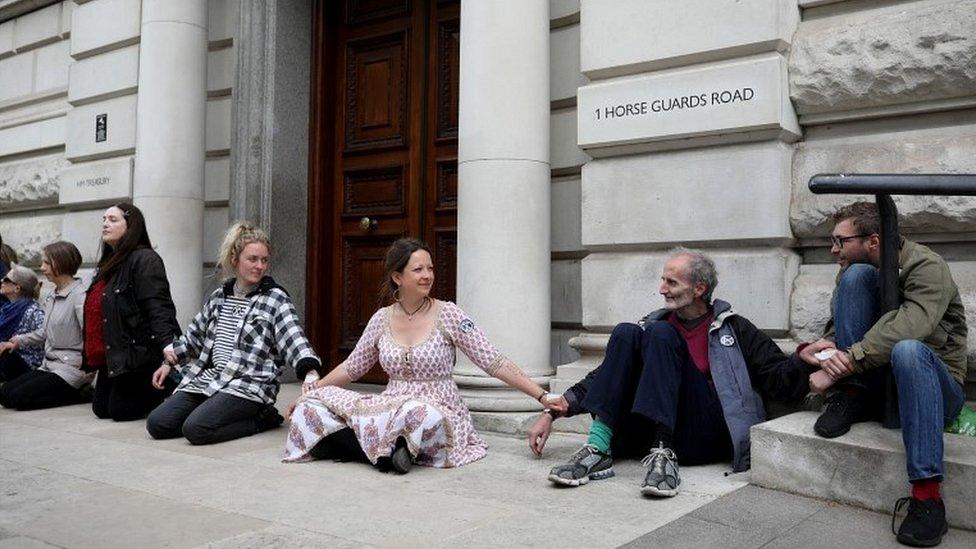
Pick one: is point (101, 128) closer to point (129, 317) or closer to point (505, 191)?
point (129, 317)

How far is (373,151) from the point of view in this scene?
7.63 meters

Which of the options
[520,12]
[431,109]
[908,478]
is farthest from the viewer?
[431,109]

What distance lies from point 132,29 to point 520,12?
5.08 metres

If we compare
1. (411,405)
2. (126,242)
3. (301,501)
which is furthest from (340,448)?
(126,242)

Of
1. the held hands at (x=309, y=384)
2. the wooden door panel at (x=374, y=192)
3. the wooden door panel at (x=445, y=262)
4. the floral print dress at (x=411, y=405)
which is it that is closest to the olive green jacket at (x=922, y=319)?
the floral print dress at (x=411, y=405)

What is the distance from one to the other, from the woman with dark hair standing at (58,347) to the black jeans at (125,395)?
0.61 metres

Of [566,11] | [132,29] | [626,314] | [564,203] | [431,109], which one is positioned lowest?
[626,314]

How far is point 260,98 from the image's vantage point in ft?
26.2

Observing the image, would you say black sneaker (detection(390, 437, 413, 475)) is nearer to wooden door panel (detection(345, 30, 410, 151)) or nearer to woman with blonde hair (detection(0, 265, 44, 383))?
wooden door panel (detection(345, 30, 410, 151))

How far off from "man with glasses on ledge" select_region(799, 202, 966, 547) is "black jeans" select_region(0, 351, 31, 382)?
20.8 feet

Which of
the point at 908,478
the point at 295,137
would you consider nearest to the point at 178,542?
the point at 908,478

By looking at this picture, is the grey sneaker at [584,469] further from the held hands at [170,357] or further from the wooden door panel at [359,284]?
the wooden door panel at [359,284]

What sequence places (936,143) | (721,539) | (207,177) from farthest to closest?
(207,177) < (936,143) < (721,539)

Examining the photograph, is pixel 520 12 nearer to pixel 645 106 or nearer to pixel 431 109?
pixel 645 106
